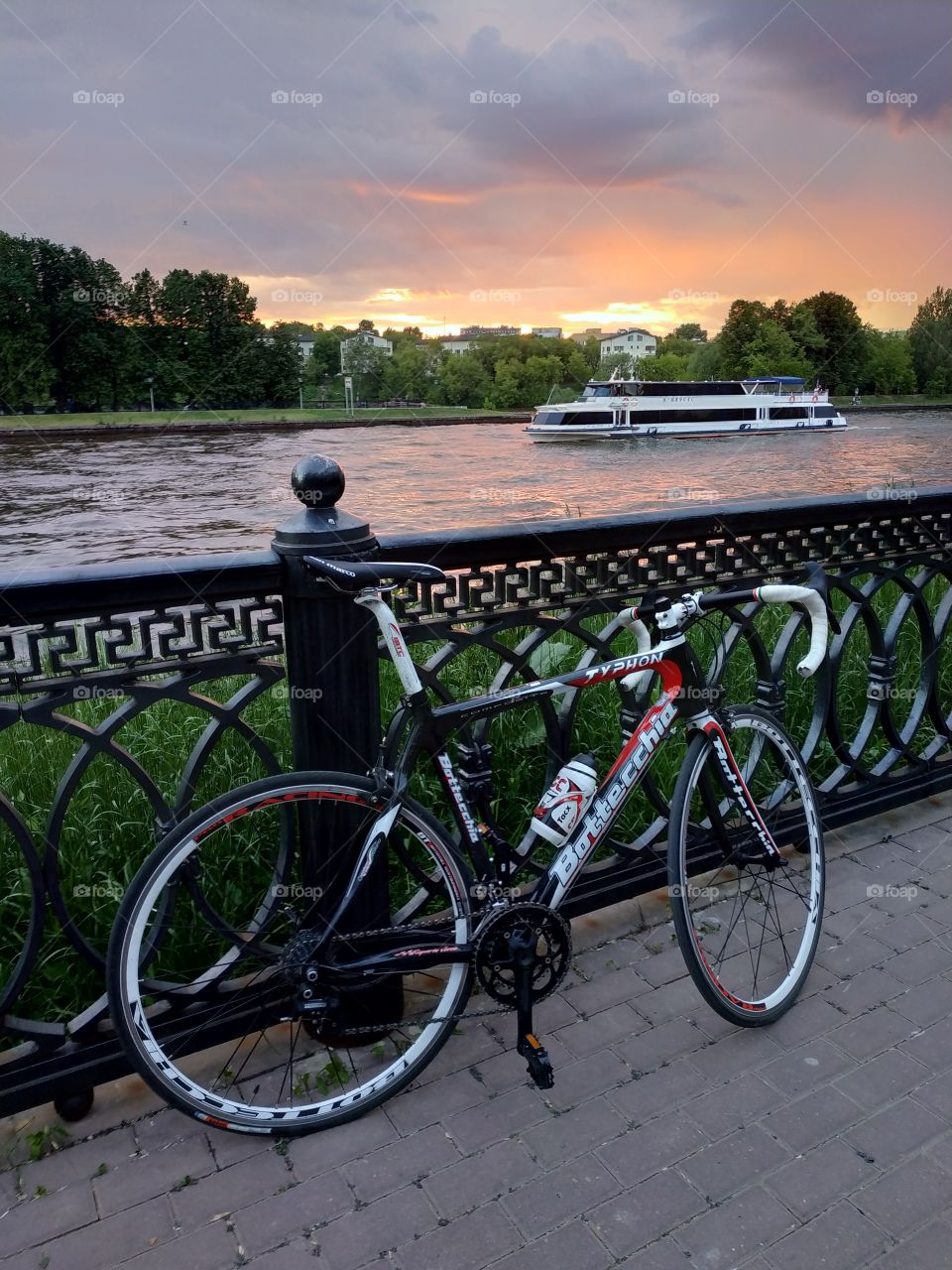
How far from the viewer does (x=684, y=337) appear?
2840 inches

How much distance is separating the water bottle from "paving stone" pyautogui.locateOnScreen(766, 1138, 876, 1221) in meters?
0.85

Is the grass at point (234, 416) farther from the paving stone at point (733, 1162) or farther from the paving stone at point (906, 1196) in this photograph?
the paving stone at point (906, 1196)

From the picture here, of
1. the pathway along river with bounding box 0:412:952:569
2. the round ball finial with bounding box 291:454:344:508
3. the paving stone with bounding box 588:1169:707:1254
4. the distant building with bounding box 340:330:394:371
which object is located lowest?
the pathway along river with bounding box 0:412:952:569

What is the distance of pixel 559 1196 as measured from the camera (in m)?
1.86

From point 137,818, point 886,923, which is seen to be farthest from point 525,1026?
point 137,818

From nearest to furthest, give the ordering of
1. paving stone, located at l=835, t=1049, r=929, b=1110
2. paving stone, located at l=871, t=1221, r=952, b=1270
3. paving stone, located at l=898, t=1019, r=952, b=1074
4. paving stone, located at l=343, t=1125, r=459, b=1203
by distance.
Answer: paving stone, located at l=871, t=1221, r=952, b=1270
paving stone, located at l=343, t=1125, r=459, b=1203
paving stone, located at l=835, t=1049, r=929, b=1110
paving stone, located at l=898, t=1019, r=952, b=1074

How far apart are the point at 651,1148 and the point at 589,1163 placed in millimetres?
146

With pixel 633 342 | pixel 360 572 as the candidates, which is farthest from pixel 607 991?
pixel 633 342

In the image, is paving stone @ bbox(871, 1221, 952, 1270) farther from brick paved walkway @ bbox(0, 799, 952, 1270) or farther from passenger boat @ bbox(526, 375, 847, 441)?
passenger boat @ bbox(526, 375, 847, 441)

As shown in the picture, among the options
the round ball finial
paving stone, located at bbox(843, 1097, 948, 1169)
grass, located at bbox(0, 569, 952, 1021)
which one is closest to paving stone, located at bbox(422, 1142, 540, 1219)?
paving stone, located at bbox(843, 1097, 948, 1169)

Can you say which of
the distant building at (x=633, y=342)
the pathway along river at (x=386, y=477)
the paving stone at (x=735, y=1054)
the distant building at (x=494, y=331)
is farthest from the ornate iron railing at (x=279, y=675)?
the distant building at (x=633, y=342)

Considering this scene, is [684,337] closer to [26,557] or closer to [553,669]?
[26,557]

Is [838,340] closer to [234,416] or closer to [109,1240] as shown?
[234,416]

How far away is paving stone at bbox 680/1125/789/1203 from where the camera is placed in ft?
6.16
